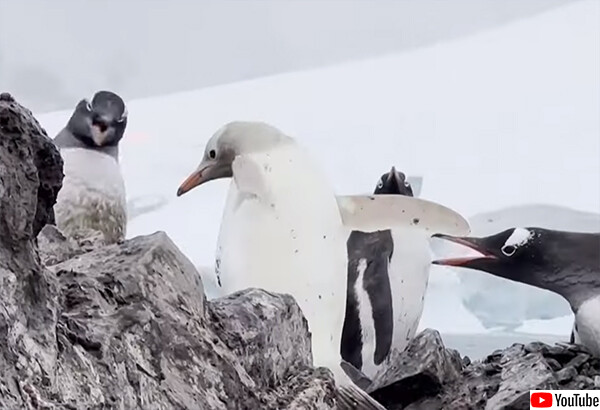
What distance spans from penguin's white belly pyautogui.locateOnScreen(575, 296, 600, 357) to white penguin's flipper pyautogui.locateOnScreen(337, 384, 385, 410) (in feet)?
1.91

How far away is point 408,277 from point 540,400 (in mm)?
1028

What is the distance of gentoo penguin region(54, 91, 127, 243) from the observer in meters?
1.56

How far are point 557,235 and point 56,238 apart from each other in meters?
0.92

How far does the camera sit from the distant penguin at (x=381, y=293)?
1.79m

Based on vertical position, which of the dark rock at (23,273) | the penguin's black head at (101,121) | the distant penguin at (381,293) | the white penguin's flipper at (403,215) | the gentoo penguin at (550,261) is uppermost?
the penguin's black head at (101,121)

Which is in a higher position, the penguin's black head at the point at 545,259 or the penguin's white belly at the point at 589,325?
the penguin's black head at the point at 545,259

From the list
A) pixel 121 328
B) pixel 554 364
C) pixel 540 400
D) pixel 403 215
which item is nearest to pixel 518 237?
pixel 403 215

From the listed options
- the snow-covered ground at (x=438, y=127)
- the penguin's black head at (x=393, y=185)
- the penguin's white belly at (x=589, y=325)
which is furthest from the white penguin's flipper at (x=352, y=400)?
the snow-covered ground at (x=438, y=127)

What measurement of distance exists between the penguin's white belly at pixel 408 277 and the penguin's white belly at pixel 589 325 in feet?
1.63

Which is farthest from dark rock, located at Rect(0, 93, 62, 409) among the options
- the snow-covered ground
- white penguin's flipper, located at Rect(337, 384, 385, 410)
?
the snow-covered ground

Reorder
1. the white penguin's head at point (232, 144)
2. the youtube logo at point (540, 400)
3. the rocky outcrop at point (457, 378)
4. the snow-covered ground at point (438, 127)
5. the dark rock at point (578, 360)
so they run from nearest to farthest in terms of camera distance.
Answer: the youtube logo at point (540, 400)
the rocky outcrop at point (457, 378)
the dark rock at point (578, 360)
the white penguin's head at point (232, 144)
the snow-covered ground at point (438, 127)

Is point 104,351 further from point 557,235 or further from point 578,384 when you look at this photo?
point 557,235

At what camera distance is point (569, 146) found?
4965 mm

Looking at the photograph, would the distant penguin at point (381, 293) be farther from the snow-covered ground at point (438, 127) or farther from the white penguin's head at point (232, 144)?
the snow-covered ground at point (438, 127)
